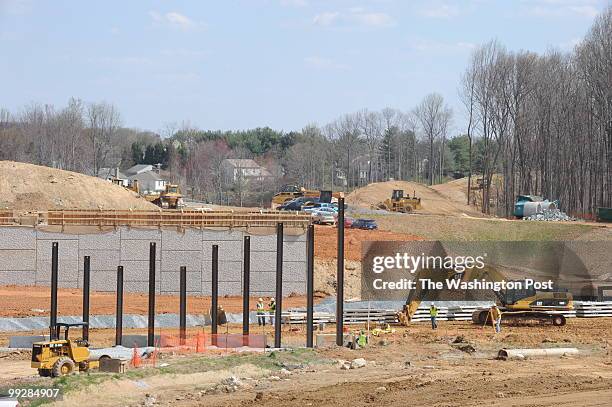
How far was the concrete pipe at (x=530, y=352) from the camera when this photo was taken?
1369 inches

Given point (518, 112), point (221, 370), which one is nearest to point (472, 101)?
point (518, 112)

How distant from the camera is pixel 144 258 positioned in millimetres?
52969

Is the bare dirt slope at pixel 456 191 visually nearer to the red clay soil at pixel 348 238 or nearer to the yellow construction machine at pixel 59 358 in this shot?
the red clay soil at pixel 348 238

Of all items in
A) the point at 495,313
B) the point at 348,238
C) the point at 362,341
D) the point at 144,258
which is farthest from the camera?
the point at 348,238

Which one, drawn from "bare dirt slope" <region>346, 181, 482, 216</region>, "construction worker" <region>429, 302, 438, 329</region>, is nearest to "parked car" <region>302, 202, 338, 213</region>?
"bare dirt slope" <region>346, 181, 482, 216</region>

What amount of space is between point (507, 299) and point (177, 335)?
49.1 feet

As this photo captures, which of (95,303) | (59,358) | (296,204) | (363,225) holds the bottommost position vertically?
(95,303)

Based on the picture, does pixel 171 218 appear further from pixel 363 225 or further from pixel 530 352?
pixel 530 352

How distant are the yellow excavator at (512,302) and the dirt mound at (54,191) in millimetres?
36476

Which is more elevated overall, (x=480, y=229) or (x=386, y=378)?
(x=480, y=229)

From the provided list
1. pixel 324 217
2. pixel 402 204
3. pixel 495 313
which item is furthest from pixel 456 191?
pixel 495 313

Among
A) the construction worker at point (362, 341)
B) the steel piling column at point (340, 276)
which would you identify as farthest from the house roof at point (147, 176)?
the steel piling column at point (340, 276)

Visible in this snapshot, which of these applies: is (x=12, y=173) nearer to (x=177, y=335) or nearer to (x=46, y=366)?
(x=177, y=335)

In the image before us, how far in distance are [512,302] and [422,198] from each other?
6965 centimetres
